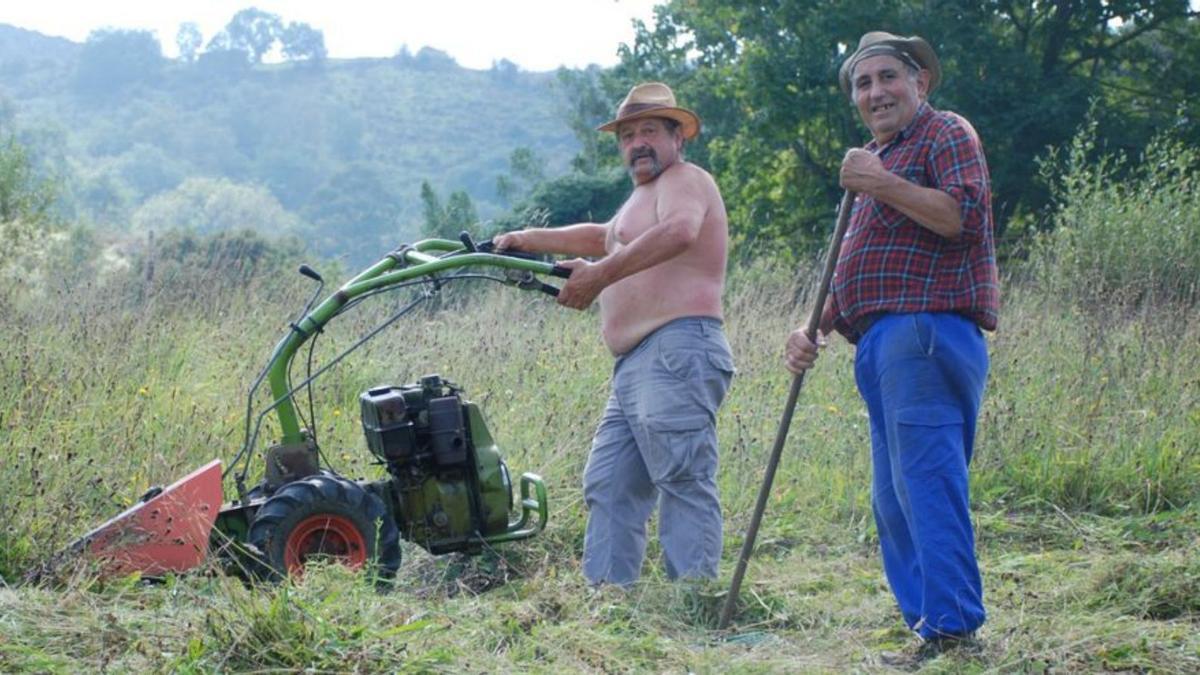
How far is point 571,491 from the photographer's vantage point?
717 centimetres

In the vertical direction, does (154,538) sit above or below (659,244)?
below

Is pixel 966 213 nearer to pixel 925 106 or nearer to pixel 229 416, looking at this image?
pixel 925 106

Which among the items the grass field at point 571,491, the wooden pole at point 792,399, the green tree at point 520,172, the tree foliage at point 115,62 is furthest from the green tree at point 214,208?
the wooden pole at point 792,399

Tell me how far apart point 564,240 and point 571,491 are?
1.73 m

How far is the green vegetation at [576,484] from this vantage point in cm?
417

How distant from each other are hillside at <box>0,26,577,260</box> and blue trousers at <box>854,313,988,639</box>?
51409 mm

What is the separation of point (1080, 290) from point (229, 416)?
634 centimetres

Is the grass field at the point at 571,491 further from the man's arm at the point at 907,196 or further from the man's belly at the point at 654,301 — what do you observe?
the man's arm at the point at 907,196

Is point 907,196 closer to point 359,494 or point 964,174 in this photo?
point 964,174

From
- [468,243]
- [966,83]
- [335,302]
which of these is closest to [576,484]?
[468,243]

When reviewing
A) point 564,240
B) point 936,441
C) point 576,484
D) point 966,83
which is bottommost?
point 576,484

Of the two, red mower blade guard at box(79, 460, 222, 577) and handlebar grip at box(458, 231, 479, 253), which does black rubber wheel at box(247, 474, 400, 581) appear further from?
handlebar grip at box(458, 231, 479, 253)

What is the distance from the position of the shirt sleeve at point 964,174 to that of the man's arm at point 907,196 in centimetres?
3

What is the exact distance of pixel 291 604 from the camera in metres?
3.94
